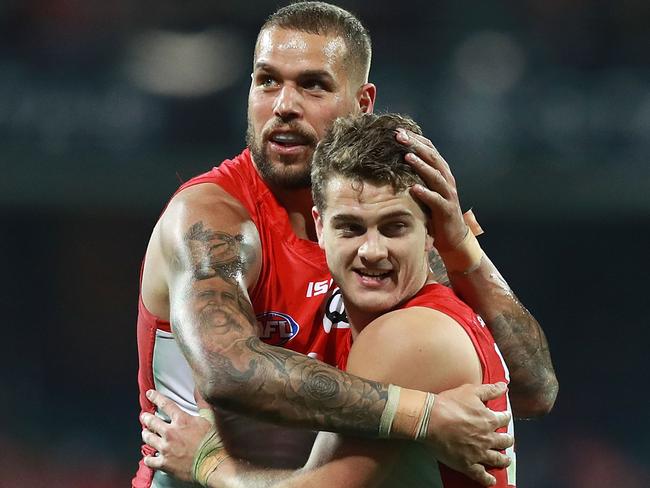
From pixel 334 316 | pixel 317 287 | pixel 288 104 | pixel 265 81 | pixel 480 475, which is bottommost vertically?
pixel 480 475

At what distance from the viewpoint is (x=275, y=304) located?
4105 millimetres

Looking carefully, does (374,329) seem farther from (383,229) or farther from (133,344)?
(133,344)

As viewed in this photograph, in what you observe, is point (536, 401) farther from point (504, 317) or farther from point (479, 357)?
point (479, 357)

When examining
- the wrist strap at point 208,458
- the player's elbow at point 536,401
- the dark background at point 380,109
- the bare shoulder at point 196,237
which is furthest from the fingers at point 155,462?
the dark background at point 380,109

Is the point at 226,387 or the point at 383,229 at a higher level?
the point at 383,229

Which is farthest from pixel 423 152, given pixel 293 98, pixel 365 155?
pixel 293 98

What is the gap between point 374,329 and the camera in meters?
3.21

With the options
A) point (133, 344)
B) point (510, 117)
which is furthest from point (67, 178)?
point (510, 117)

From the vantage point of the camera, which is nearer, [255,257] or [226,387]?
[226,387]

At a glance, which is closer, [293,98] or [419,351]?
[419,351]

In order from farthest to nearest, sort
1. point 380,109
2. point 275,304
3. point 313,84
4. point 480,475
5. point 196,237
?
point 380,109, point 313,84, point 275,304, point 196,237, point 480,475

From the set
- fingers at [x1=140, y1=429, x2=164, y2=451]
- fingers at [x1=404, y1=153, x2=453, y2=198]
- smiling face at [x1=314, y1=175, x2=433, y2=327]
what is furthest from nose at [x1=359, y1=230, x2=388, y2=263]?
fingers at [x1=140, y1=429, x2=164, y2=451]

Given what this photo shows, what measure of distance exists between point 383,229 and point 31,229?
739 centimetres

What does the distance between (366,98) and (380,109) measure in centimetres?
547
